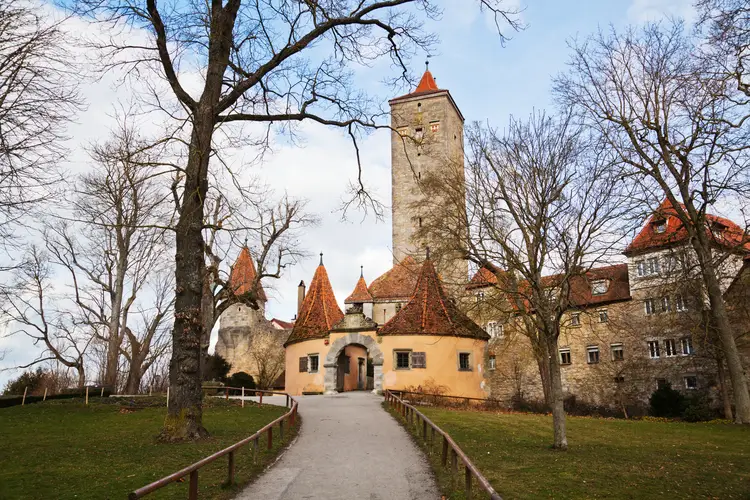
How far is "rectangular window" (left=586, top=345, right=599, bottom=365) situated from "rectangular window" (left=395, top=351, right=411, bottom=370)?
15.8 metres

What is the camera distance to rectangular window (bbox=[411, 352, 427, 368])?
28484 mm

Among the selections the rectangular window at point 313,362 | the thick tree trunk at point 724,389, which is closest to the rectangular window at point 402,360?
the rectangular window at point 313,362

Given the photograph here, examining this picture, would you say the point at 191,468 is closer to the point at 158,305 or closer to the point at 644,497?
the point at 644,497

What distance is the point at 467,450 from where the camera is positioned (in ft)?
41.3

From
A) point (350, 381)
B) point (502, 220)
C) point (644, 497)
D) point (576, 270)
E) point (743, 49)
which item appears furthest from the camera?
point (350, 381)

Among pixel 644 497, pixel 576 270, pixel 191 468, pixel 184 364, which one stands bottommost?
pixel 644 497

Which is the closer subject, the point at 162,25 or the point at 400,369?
the point at 162,25


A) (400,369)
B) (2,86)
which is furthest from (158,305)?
(2,86)

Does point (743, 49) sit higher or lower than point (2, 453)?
higher

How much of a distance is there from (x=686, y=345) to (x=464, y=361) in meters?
14.6

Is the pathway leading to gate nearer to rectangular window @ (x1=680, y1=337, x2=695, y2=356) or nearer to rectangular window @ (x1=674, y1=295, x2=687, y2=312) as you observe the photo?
rectangular window @ (x1=674, y1=295, x2=687, y2=312)

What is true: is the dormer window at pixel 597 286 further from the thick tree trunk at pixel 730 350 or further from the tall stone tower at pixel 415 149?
the tall stone tower at pixel 415 149

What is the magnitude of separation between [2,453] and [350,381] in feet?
Answer: 80.8

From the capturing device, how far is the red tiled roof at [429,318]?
29203mm
